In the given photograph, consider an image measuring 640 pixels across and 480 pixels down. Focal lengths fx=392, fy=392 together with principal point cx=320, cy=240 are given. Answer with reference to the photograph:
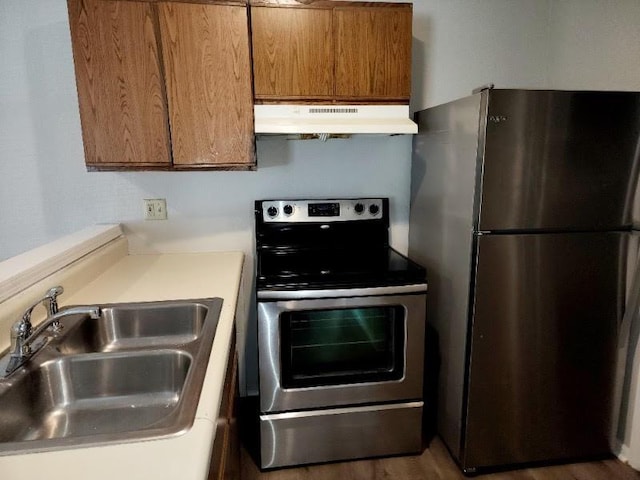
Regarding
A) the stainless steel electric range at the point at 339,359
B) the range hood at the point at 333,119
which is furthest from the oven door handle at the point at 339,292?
the range hood at the point at 333,119

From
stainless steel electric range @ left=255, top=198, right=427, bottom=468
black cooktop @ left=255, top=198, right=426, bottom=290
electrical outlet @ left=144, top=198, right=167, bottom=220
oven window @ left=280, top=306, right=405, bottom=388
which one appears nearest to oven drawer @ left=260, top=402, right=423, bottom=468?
stainless steel electric range @ left=255, top=198, right=427, bottom=468

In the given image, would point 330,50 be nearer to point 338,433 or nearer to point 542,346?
point 542,346

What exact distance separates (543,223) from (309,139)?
121 centimetres

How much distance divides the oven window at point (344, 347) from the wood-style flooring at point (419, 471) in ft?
1.41

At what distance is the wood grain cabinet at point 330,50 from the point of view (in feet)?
5.58

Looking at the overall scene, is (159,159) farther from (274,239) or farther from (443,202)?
(443,202)

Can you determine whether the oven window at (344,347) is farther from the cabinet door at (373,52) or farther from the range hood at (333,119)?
the cabinet door at (373,52)

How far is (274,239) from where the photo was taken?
2129mm

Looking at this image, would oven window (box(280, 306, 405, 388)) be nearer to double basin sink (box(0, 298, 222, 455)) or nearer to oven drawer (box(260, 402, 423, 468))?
oven drawer (box(260, 402, 423, 468))

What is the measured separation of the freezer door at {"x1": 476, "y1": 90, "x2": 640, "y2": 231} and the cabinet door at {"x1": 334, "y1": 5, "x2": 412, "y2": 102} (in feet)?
1.66

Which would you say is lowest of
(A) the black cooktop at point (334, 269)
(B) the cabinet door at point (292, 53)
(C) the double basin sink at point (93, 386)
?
(C) the double basin sink at point (93, 386)

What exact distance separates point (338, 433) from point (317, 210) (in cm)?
111

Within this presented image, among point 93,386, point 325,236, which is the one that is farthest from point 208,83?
point 93,386

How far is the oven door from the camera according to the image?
1685 millimetres
